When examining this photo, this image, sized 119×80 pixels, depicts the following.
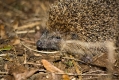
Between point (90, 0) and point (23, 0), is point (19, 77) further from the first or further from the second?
point (23, 0)

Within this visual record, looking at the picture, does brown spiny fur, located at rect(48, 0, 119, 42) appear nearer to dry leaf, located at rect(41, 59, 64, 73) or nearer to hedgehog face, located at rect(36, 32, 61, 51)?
hedgehog face, located at rect(36, 32, 61, 51)

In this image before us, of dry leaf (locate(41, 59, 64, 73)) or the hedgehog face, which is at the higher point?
the hedgehog face

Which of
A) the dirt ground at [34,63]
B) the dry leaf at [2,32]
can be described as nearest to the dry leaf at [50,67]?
the dirt ground at [34,63]

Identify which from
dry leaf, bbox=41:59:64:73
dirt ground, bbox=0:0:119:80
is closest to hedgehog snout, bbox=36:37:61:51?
dirt ground, bbox=0:0:119:80

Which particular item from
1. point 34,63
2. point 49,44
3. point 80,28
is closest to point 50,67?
point 34,63

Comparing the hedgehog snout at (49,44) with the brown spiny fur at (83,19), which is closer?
the brown spiny fur at (83,19)

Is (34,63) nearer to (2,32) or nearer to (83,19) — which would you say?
(83,19)

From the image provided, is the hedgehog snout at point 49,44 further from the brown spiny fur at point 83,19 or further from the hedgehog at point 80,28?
the brown spiny fur at point 83,19
